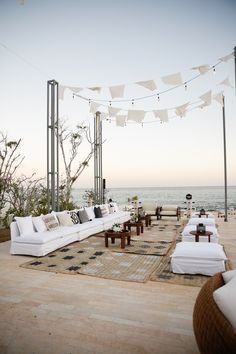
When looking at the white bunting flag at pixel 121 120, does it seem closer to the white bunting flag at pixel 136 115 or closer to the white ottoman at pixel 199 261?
the white bunting flag at pixel 136 115

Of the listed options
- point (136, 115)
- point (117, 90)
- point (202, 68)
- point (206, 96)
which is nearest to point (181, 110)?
point (206, 96)

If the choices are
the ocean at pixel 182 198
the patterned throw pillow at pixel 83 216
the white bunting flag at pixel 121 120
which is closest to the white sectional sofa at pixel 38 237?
the patterned throw pillow at pixel 83 216

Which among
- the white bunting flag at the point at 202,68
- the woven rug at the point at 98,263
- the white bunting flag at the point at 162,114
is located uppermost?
the white bunting flag at the point at 202,68

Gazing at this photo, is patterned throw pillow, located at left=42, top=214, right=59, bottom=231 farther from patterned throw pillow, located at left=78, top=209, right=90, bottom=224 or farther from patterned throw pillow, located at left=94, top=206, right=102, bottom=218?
patterned throw pillow, located at left=94, top=206, right=102, bottom=218

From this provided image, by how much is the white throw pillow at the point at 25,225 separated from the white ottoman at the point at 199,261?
2.77 m

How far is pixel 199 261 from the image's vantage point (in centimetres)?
359

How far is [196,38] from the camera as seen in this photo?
639cm

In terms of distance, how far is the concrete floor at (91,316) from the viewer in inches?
78.3

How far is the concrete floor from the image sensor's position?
1989 mm

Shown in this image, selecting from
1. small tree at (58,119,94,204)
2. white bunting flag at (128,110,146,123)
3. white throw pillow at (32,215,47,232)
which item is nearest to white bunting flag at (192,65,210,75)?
white bunting flag at (128,110,146,123)

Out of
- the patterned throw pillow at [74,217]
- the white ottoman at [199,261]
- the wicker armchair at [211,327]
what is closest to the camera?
the wicker armchair at [211,327]

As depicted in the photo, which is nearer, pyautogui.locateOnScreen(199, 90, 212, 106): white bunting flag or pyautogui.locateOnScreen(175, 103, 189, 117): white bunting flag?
pyautogui.locateOnScreen(199, 90, 212, 106): white bunting flag

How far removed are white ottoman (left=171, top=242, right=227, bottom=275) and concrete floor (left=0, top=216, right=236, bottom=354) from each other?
47 centimetres

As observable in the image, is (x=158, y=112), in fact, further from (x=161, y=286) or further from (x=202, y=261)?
(x=161, y=286)
